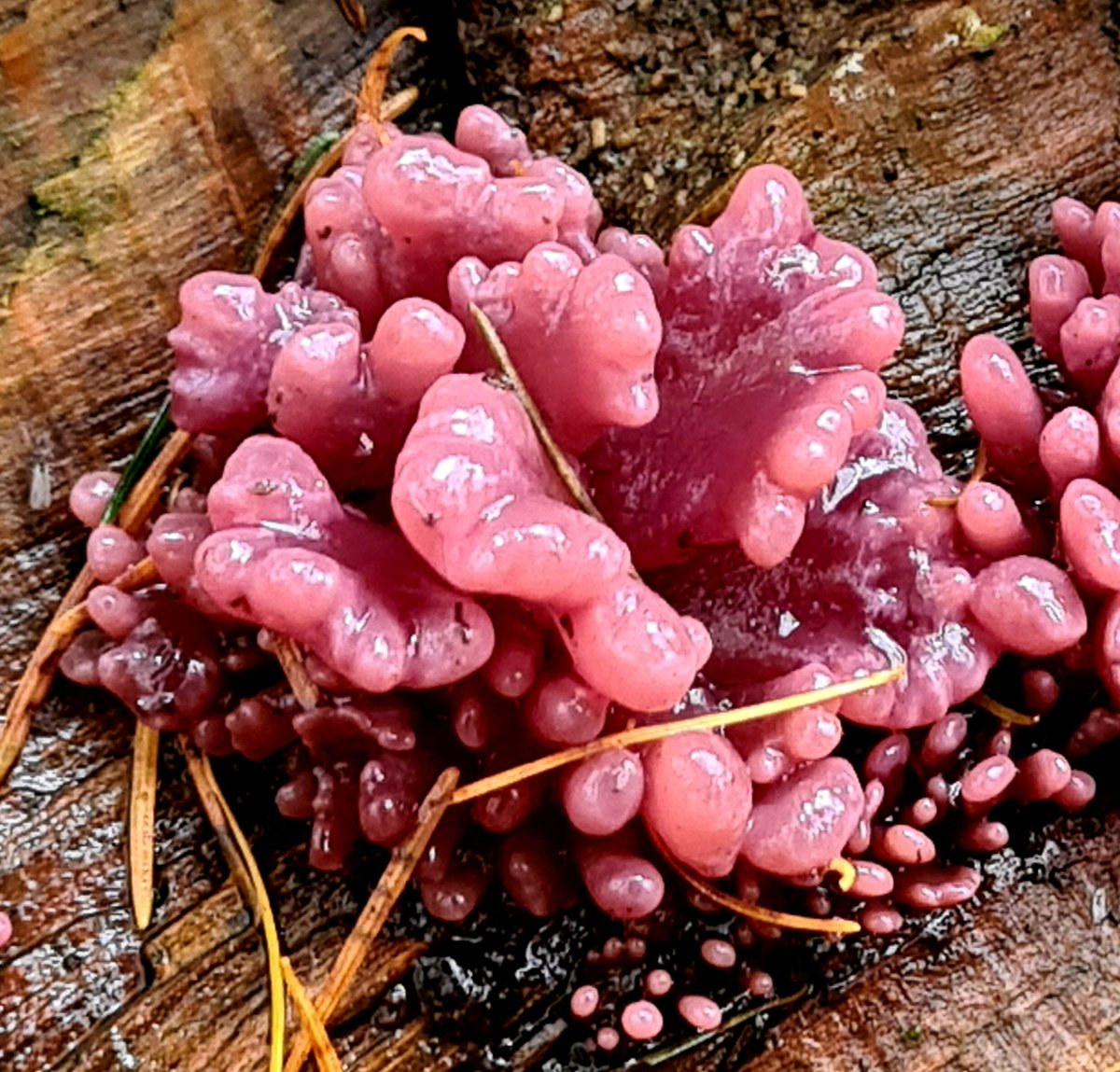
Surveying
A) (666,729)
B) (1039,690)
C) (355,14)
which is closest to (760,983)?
(666,729)

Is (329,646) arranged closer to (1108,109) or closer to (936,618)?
(936,618)

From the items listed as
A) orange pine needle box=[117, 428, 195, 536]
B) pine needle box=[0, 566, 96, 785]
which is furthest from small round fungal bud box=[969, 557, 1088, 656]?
pine needle box=[0, 566, 96, 785]

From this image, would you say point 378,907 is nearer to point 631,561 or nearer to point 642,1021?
point 642,1021

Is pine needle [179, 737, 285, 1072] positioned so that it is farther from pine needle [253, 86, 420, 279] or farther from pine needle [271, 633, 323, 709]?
pine needle [253, 86, 420, 279]

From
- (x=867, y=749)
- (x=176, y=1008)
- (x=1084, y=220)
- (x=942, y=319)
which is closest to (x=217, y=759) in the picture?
(x=176, y=1008)

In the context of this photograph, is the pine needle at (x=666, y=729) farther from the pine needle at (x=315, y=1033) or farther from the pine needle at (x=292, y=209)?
the pine needle at (x=292, y=209)
